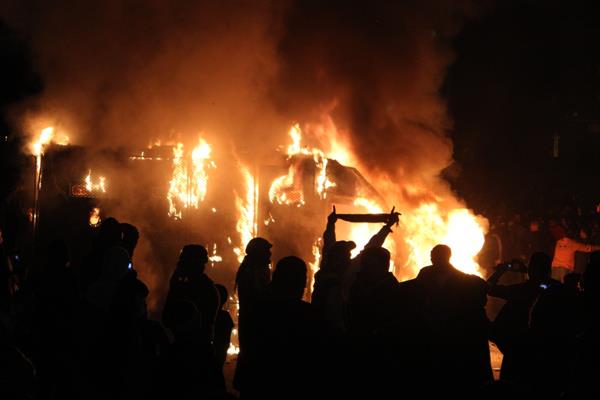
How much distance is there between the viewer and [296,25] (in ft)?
47.6

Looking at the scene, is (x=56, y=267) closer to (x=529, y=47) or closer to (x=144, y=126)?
(x=144, y=126)

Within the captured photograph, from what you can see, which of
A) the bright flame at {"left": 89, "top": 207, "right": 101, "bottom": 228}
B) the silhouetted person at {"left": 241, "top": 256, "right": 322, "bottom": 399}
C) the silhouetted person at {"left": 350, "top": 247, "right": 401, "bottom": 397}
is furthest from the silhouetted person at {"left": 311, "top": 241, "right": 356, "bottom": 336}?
the bright flame at {"left": 89, "top": 207, "right": 101, "bottom": 228}

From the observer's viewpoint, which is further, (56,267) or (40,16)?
(40,16)

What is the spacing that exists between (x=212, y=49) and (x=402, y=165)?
4.18 metres

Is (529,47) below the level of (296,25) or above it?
above

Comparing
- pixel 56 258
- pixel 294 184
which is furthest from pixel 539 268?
pixel 294 184

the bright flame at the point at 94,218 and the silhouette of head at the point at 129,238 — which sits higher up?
the bright flame at the point at 94,218

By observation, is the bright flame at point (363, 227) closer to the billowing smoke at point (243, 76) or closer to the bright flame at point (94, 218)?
the billowing smoke at point (243, 76)

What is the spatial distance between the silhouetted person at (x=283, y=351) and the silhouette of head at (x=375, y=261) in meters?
1.68

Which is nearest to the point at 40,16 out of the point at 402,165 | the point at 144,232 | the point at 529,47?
the point at 144,232

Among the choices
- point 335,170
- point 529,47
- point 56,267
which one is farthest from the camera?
point 529,47

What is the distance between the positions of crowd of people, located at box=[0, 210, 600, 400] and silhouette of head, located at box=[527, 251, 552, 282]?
0.04 feet

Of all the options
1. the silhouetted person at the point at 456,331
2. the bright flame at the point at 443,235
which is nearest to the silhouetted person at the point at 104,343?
the silhouetted person at the point at 456,331

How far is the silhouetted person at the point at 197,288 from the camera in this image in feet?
19.7
